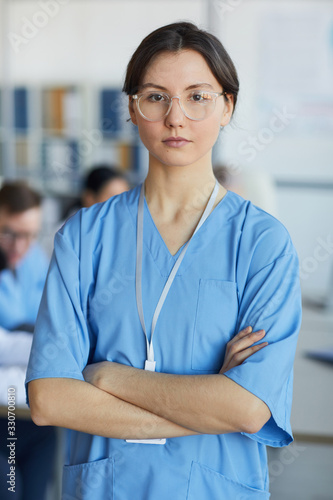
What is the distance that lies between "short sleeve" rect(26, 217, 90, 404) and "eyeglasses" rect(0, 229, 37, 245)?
1.86 meters

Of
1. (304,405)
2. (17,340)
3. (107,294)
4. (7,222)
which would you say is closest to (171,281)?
(107,294)

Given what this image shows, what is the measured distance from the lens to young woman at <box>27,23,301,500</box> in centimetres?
111

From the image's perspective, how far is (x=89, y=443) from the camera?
120cm

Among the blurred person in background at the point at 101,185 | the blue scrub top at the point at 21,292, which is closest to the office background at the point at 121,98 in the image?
the blurred person in background at the point at 101,185

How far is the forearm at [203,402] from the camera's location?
109cm

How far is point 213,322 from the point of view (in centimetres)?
113

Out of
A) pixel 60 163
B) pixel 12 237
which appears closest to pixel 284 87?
pixel 60 163

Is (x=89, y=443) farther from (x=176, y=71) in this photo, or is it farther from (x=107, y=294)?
(x=176, y=71)

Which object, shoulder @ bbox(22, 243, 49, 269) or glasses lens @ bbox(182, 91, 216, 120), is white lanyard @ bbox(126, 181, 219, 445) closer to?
glasses lens @ bbox(182, 91, 216, 120)

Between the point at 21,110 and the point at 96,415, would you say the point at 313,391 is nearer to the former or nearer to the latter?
the point at 96,415

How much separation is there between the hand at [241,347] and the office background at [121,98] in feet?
8.42

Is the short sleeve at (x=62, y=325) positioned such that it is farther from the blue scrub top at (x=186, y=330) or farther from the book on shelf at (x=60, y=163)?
the book on shelf at (x=60, y=163)

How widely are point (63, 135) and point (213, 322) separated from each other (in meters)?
5.93

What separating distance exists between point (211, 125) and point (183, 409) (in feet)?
1.73
